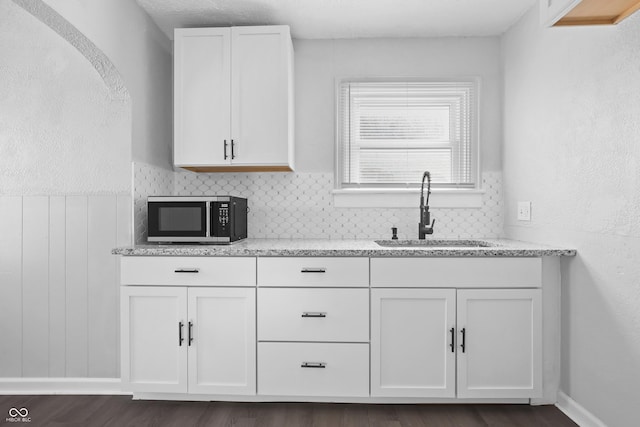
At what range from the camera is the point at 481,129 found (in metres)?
3.11

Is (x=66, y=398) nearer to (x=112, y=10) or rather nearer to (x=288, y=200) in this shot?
(x=288, y=200)

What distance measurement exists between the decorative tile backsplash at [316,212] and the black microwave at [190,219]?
55 cm

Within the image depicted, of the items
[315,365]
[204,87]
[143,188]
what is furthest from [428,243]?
[143,188]

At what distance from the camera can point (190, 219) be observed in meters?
2.55

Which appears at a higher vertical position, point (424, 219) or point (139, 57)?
point (139, 57)

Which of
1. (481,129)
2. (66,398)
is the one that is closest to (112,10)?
(66,398)

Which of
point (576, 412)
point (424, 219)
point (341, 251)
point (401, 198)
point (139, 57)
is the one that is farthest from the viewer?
point (401, 198)

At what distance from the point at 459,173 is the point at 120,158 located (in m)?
2.32

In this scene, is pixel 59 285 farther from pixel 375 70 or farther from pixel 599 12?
pixel 599 12

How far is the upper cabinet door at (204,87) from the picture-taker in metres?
2.75

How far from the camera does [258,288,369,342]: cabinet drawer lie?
7.70ft

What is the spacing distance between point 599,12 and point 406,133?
1495 mm

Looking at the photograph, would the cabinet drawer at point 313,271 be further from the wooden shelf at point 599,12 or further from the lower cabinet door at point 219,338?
the wooden shelf at point 599,12

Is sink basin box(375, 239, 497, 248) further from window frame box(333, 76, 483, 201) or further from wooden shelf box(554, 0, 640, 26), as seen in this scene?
wooden shelf box(554, 0, 640, 26)
